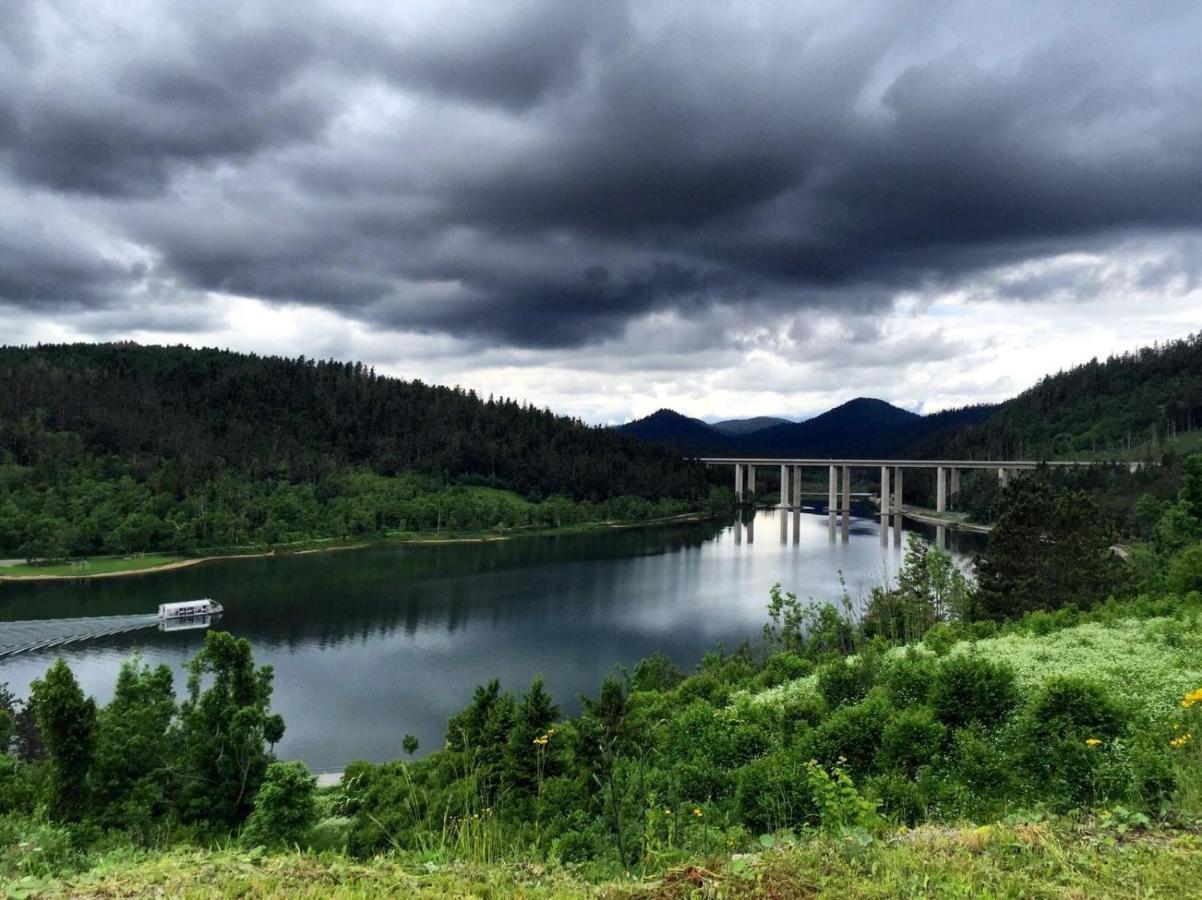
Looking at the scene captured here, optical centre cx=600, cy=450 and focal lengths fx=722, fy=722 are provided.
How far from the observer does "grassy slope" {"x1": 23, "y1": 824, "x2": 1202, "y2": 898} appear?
11.2 ft

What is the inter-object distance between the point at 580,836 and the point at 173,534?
2703 inches

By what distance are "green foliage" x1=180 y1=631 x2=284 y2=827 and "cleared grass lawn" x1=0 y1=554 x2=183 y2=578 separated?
50909 millimetres

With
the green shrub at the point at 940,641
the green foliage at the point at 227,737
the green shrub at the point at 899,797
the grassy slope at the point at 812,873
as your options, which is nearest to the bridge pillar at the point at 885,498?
the green shrub at the point at 940,641

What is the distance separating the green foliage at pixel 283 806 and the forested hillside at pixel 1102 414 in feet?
361

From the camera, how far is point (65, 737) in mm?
11461

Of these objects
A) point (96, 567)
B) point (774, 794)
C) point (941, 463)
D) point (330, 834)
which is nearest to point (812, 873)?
point (774, 794)

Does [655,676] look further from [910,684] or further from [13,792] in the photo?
[13,792]

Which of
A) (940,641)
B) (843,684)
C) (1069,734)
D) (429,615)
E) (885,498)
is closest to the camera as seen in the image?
(1069,734)

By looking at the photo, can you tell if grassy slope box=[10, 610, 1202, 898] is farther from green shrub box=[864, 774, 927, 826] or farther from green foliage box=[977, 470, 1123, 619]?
green foliage box=[977, 470, 1123, 619]

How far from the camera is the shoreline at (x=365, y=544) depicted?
53.2 metres

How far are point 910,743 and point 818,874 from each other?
4230mm

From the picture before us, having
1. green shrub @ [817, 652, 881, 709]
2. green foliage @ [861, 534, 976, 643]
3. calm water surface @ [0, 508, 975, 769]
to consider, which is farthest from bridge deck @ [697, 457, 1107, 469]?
green shrub @ [817, 652, 881, 709]

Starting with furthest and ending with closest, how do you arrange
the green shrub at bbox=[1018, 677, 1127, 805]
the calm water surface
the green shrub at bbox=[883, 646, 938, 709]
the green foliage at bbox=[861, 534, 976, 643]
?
the calm water surface
the green foliage at bbox=[861, 534, 976, 643]
the green shrub at bbox=[883, 646, 938, 709]
the green shrub at bbox=[1018, 677, 1127, 805]

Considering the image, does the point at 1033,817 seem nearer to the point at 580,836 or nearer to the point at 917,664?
the point at 580,836
